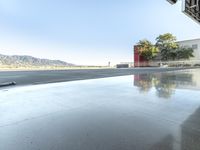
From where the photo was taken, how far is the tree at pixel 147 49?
33.5m

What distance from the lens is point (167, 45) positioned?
3238 centimetres

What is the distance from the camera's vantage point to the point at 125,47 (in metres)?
40.5

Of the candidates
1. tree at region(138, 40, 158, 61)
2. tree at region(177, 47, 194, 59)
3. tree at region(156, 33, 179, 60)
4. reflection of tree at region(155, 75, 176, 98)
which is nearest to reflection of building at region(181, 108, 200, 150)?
reflection of tree at region(155, 75, 176, 98)

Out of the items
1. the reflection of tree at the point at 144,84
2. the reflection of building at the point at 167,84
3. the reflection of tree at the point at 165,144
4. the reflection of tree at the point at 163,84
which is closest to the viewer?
the reflection of tree at the point at 165,144

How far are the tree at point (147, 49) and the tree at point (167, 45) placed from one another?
1.31 metres

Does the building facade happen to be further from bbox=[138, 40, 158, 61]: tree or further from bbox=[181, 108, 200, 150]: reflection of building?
bbox=[181, 108, 200, 150]: reflection of building

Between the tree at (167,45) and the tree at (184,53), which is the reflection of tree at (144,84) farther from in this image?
the tree at (167,45)

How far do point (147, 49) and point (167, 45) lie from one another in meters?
3.75

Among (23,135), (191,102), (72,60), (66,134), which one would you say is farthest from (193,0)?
(72,60)

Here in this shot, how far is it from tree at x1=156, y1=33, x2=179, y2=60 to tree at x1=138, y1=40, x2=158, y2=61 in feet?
4.28

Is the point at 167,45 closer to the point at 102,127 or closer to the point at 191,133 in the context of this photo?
the point at 191,133

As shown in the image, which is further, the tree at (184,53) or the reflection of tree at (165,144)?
the tree at (184,53)

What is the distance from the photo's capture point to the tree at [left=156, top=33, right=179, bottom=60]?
31984mm

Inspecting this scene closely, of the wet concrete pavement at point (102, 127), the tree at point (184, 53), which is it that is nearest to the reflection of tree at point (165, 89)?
the wet concrete pavement at point (102, 127)
